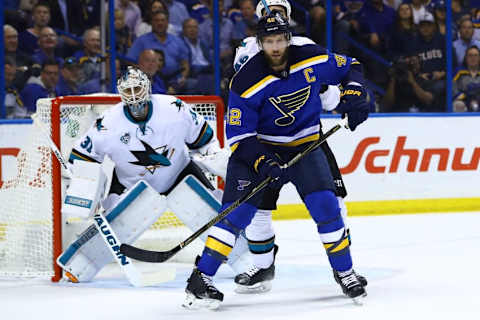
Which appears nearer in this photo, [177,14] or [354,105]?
[354,105]

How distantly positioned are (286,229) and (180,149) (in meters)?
1.82

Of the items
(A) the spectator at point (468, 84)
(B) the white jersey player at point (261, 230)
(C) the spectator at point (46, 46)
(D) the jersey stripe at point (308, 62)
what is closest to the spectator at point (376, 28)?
(A) the spectator at point (468, 84)

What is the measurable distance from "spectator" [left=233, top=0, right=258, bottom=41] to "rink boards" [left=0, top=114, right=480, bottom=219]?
37.9 inches

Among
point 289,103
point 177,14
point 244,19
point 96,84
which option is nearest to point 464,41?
point 244,19

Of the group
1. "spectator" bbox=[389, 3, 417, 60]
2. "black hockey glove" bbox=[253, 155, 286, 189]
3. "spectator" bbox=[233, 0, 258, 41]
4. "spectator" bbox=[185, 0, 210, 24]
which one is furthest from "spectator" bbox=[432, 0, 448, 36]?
"black hockey glove" bbox=[253, 155, 286, 189]

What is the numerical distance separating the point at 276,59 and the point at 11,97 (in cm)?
305

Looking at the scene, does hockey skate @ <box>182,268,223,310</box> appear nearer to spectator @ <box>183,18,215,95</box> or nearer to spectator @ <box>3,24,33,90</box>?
spectator @ <box>3,24,33,90</box>

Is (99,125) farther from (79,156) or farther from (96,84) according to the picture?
(96,84)

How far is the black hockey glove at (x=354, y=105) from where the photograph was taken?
352 cm

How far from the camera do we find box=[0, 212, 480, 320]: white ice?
3.44 metres

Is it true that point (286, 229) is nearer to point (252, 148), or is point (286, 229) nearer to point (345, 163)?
point (345, 163)

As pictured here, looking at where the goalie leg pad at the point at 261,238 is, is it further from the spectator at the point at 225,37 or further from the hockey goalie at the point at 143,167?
the spectator at the point at 225,37

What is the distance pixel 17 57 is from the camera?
6.15 m

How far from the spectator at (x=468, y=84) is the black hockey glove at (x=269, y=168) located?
3941mm
